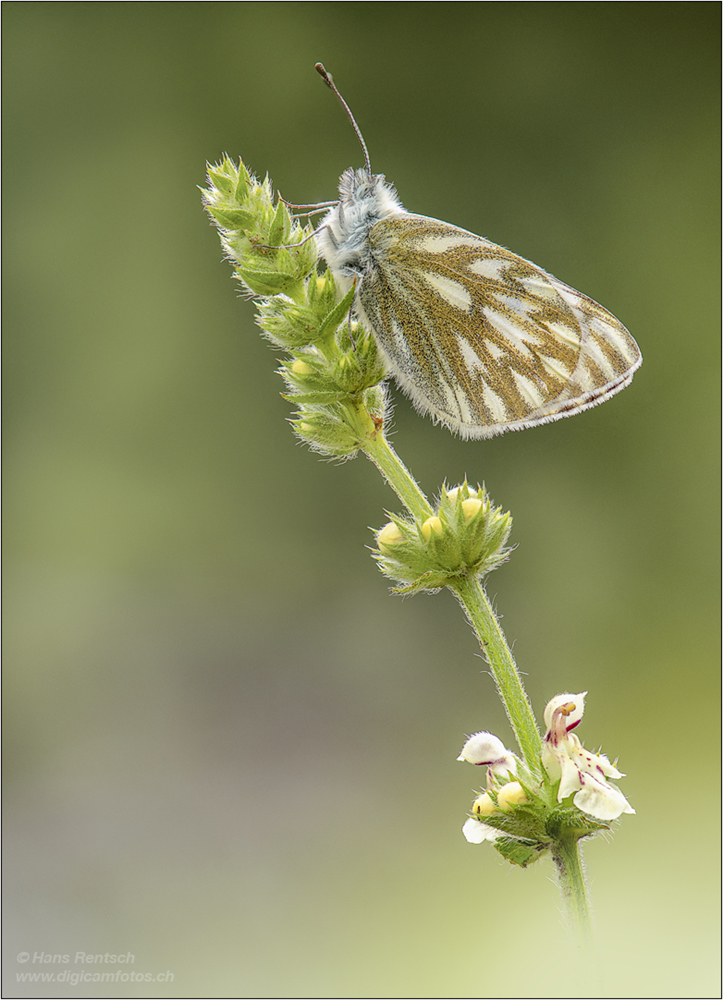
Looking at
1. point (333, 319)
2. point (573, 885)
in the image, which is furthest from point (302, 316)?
point (573, 885)

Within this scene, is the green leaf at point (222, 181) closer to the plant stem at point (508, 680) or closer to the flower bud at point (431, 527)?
the flower bud at point (431, 527)

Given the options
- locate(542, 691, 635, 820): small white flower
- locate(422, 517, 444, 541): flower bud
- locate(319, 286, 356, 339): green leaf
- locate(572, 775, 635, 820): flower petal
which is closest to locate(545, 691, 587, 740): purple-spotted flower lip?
locate(542, 691, 635, 820): small white flower

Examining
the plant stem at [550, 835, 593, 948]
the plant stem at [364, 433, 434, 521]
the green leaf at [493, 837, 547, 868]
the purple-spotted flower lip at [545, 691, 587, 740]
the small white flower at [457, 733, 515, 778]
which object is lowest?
the plant stem at [550, 835, 593, 948]

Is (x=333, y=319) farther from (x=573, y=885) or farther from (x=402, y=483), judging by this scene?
(x=573, y=885)

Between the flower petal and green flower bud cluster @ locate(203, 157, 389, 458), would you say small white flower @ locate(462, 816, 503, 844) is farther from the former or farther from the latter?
green flower bud cluster @ locate(203, 157, 389, 458)

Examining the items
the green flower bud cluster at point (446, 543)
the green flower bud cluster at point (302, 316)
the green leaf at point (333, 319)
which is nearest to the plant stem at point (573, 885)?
the green flower bud cluster at point (446, 543)

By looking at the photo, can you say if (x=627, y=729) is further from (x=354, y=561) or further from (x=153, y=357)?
(x=153, y=357)

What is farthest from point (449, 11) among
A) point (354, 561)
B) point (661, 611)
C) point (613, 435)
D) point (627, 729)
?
point (627, 729)
